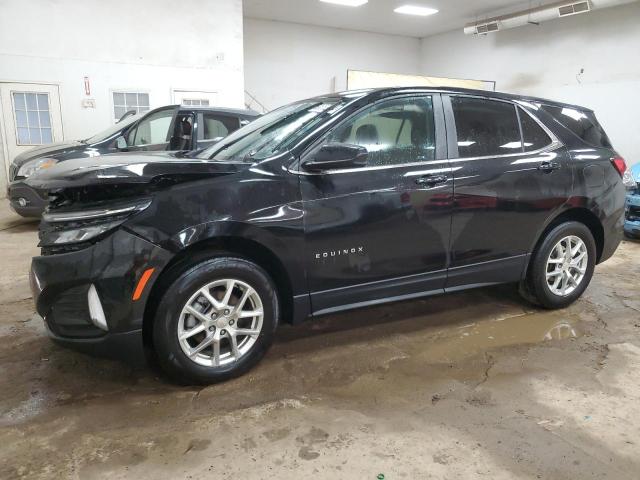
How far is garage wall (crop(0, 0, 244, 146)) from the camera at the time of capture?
8.89 m

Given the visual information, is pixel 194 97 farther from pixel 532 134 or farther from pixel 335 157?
pixel 335 157

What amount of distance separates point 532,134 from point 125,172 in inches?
108

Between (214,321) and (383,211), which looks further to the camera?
(383,211)

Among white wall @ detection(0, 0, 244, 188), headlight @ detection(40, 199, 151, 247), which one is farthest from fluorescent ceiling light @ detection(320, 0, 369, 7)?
headlight @ detection(40, 199, 151, 247)

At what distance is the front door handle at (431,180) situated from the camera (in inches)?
115

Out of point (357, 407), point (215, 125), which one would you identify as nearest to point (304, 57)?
point (215, 125)

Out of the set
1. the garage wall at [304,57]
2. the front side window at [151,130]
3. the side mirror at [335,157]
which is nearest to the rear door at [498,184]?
the side mirror at [335,157]

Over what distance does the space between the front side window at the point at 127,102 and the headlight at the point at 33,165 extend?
12.1 ft

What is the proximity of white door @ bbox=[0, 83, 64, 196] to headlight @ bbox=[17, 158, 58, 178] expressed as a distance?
347cm

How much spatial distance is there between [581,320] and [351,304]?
194 cm

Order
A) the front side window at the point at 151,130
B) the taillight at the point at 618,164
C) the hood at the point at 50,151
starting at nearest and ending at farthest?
the taillight at the point at 618,164 < the hood at the point at 50,151 < the front side window at the point at 151,130

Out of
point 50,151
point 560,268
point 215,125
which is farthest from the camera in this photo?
point 50,151

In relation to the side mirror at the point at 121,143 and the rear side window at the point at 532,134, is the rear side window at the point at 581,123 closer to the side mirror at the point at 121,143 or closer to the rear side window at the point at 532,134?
the rear side window at the point at 532,134

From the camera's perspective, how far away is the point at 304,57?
1429cm
